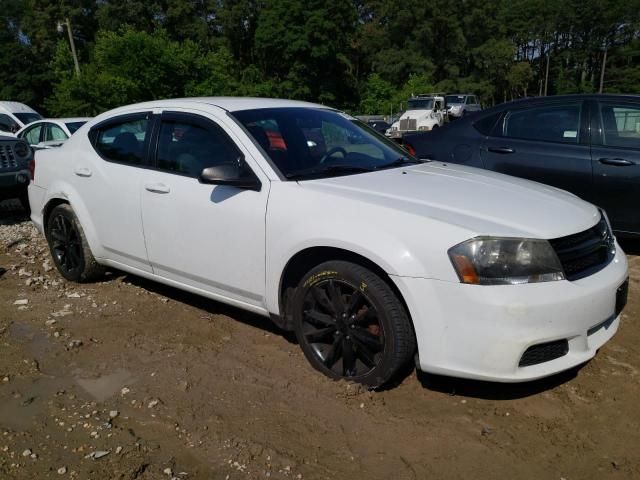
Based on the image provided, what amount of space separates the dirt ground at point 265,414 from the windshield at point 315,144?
1178mm

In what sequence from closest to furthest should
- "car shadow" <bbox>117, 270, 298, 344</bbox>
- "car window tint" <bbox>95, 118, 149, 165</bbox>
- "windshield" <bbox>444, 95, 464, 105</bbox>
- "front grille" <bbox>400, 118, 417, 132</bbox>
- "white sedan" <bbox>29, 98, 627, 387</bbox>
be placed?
1. "white sedan" <bbox>29, 98, 627, 387</bbox>
2. "car shadow" <bbox>117, 270, 298, 344</bbox>
3. "car window tint" <bbox>95, 118, 149, 165</bbox>
4. "front grille" <bbox>400, 118, 417, 132</bbox>
5. "windshield" <bbox>444, 95, 464, 105</bbox>

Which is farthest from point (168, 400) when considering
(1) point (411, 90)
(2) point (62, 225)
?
(1) point (411, 90)

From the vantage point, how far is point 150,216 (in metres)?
3.80

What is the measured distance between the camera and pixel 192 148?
3.71 m

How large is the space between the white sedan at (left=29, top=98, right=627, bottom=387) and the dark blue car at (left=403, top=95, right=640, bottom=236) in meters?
1.74

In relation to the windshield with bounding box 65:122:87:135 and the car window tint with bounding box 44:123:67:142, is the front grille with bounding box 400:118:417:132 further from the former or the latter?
the car window tint with bounding box 44:123:67:142

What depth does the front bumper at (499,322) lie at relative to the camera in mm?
2521

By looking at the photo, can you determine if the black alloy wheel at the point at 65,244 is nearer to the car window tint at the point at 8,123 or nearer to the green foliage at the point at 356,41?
the car window tint at the point at 8,123

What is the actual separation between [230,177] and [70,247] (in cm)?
227

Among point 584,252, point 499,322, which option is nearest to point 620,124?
point 584,252

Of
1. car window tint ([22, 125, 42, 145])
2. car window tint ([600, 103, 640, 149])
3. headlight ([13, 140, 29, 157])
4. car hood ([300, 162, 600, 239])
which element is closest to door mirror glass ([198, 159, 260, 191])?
car hood ([300, 162, 600, 239])

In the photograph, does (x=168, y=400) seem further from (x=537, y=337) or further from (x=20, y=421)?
(x=537, y=337)

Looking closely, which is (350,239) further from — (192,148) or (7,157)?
(7,157)

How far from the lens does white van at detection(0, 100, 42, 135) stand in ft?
55.5
